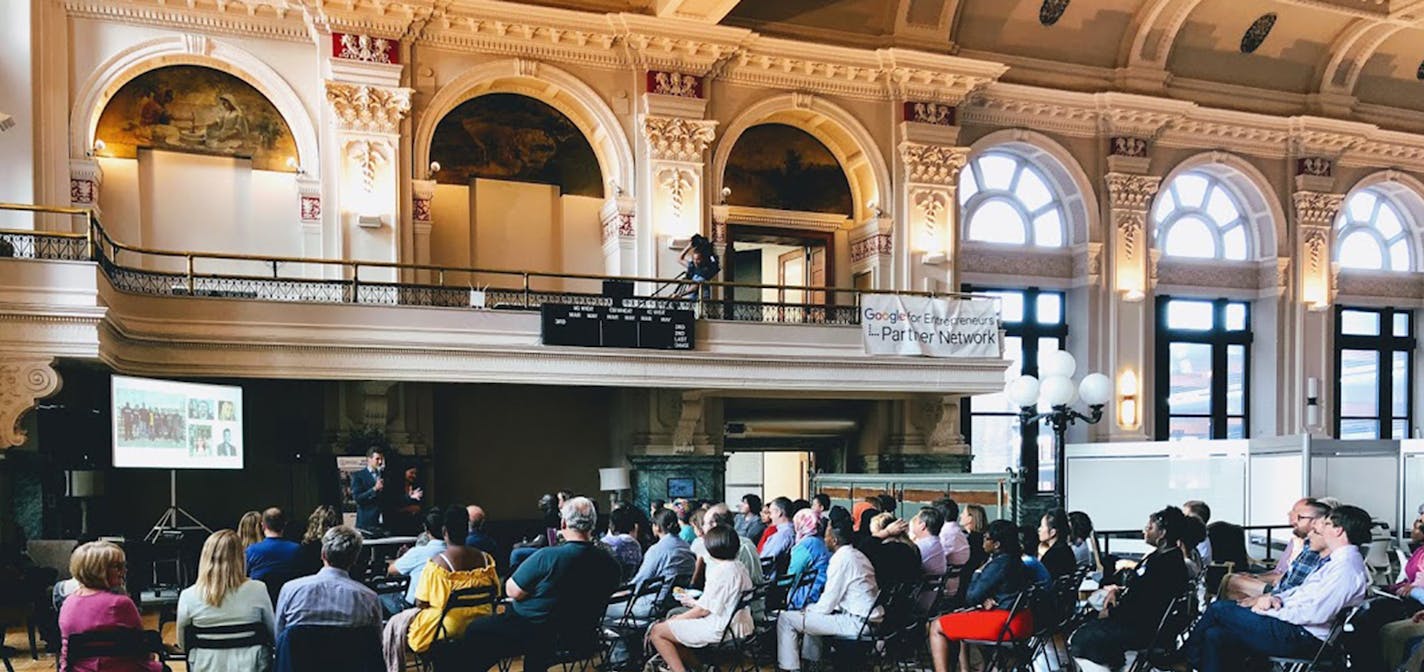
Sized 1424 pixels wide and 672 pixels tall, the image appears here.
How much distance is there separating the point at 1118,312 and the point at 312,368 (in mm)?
14246

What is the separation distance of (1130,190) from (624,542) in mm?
15579

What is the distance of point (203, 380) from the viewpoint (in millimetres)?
13789

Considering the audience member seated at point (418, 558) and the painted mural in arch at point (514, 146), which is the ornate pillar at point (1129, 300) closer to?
the painted mural in arch at point (514, 146)

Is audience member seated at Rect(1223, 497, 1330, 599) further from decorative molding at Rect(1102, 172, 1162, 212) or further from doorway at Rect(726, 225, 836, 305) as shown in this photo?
decorative molding at Rect(1102, 172, 1162, 212)

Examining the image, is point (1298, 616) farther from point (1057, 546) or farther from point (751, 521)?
point (751, 521)

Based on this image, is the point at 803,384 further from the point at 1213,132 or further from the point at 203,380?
the point at 1213,132

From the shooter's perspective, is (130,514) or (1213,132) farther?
(1213,132)

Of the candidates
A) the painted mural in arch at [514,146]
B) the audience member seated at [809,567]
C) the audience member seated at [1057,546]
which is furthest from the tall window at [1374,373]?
the audience member seated at [809,567]

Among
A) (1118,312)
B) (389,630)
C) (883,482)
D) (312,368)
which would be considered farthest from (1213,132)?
(389,630)

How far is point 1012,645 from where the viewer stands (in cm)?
778

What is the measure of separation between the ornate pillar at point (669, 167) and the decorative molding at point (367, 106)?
366 cm

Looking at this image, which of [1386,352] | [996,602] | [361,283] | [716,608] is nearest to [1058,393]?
[996,602]

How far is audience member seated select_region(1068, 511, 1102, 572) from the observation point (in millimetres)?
9430

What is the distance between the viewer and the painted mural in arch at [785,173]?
19.5m
